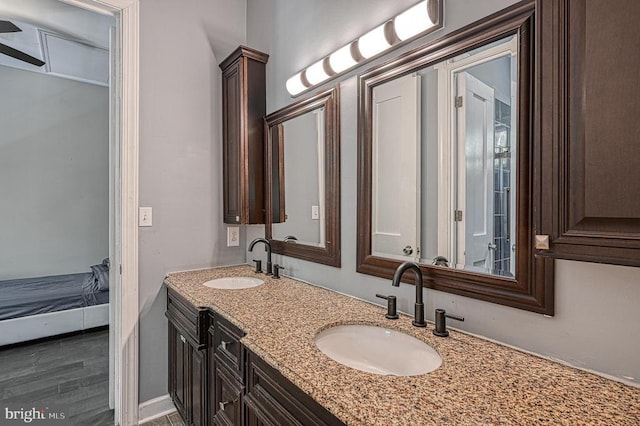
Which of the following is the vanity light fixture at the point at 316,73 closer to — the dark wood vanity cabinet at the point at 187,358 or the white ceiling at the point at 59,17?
the dark wood vanity cabinet at the point at 187,358

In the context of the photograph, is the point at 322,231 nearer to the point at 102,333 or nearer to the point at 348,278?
the point at 348,278

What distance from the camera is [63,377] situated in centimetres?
258

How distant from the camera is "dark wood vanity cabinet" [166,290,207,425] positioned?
1.60 metres

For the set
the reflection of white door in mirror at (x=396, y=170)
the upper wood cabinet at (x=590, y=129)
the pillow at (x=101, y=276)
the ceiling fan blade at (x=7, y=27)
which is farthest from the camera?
the pillow at (x=101, y=276)

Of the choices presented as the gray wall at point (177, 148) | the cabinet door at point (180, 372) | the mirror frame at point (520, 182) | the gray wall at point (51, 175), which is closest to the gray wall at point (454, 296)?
the mirror frame at point (520, 182)

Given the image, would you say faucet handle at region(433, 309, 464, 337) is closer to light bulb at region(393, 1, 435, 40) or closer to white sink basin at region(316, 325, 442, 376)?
white sink basin at region(316, 325, 442, 376)

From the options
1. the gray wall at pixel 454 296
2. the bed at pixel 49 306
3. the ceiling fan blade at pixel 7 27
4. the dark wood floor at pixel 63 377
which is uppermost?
the ceiling fan blade at pixel 7 27

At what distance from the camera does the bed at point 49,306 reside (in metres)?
3.03

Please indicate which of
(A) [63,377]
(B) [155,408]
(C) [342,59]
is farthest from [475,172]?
(A) [63,377]

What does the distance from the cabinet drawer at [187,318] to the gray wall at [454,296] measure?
62 centimetres

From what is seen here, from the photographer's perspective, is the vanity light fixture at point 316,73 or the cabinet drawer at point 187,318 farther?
the vanity light fixture at point 316,73

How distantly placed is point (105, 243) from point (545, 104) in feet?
16.5

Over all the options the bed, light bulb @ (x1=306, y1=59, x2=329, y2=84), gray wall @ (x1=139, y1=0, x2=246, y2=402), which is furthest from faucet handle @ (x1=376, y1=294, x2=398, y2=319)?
the bed

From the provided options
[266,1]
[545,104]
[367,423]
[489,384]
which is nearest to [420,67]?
[545,104]
